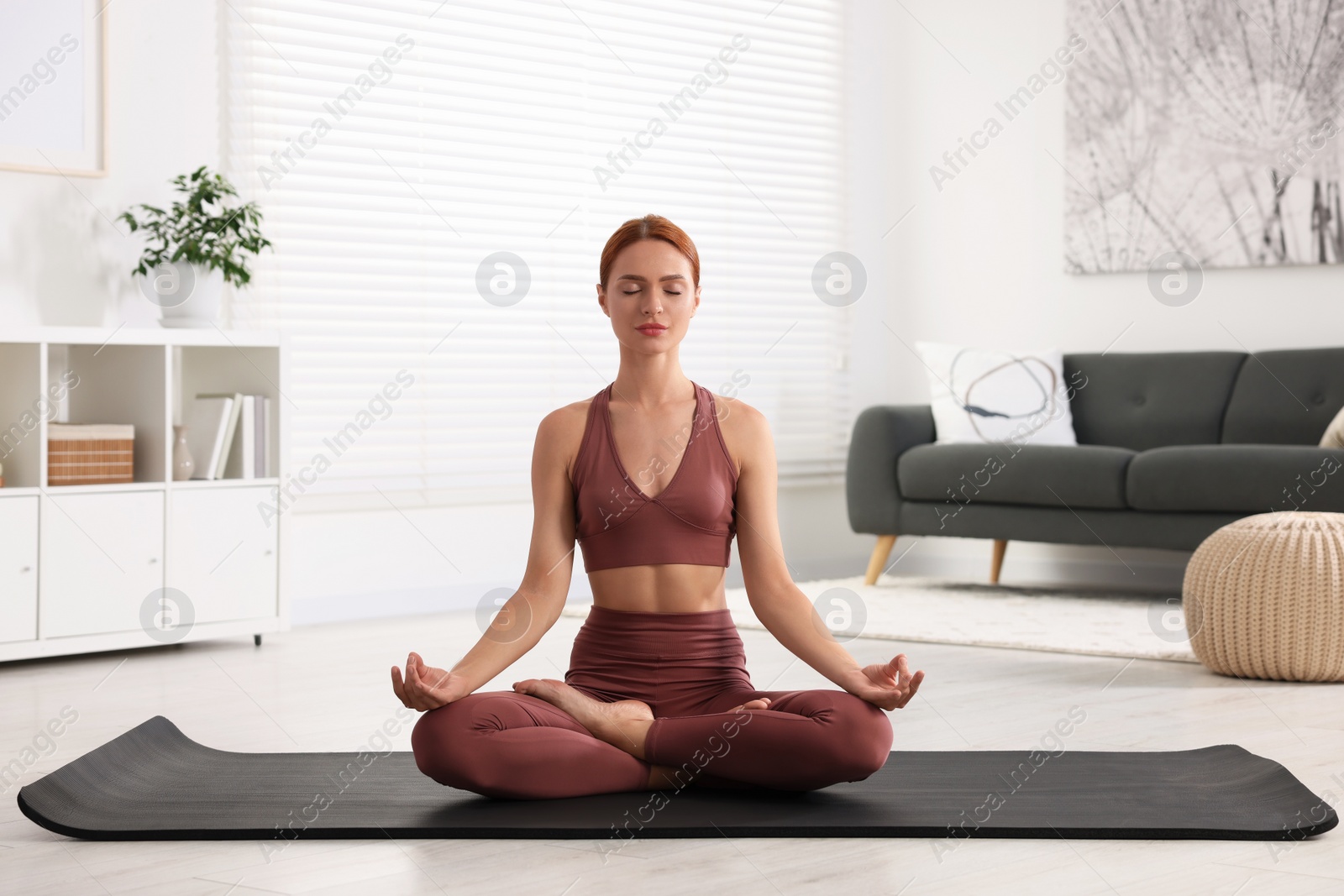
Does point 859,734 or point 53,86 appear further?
point 53,86

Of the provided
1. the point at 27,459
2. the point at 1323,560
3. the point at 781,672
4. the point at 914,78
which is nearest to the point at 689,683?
the point at 781,672

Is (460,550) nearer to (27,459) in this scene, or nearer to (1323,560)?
(27,459)

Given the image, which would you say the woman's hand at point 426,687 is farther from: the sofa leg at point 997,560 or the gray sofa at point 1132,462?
the sofa leg at point 997,560

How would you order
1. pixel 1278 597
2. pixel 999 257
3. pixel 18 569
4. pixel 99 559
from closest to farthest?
pixel 1278 597 → pixel 18 569 → pixel 99 559 → pixel 999 257

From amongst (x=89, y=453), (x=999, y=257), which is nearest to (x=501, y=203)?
(x=89, y=453)

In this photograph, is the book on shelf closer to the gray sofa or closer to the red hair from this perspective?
the red hair

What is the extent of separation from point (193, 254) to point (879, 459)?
2492 millimetres

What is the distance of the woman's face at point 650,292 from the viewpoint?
2.25m

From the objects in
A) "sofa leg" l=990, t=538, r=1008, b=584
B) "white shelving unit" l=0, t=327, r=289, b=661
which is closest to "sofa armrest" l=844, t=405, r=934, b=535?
"sofa leg" l=990, t=538, r=1008, b=584

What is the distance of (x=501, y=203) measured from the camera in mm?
5039

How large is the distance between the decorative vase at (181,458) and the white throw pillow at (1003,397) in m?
2.67

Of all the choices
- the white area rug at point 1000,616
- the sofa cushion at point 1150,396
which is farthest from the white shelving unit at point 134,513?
the sofa cushion at point 1150,396

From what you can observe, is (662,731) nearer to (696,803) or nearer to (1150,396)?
(696,803)

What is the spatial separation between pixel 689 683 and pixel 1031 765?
62 cm
